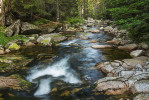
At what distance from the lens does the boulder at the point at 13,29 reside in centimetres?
1242

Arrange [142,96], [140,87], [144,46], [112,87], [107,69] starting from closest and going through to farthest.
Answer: [142,96], [140,87], [112,87], [107,69], [144,46]

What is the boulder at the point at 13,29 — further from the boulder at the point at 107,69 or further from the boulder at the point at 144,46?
the boulder at the point at 144,46

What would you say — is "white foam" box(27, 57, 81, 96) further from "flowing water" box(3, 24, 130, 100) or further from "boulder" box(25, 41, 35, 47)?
"boulder" box(25, 41, 35, 47)

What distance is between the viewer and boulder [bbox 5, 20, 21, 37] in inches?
489

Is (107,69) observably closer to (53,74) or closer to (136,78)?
(136,78)

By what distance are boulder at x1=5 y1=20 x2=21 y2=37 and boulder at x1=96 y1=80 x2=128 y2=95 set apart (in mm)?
11172

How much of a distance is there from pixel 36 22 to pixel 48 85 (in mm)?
15106

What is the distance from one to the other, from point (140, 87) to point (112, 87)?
3.15ft

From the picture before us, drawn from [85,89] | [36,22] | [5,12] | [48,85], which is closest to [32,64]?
[48,85]

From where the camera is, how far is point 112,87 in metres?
4.66

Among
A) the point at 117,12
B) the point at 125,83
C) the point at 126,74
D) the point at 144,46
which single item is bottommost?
the point at 125,83

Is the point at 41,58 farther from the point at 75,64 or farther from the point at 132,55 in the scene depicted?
the point at 132,55

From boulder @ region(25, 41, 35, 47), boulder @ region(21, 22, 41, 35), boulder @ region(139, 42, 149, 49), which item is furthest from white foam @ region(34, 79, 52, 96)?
boulder @ region(21, 22, 41, 35)

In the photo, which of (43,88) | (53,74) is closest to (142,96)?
(43,88)
